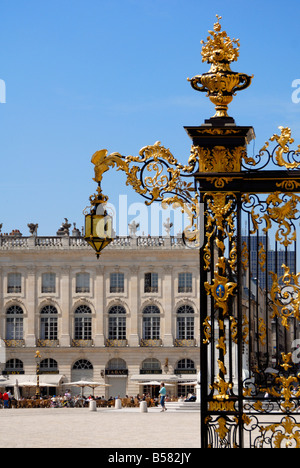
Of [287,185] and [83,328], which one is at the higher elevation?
[287,185]

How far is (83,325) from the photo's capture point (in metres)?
68.4

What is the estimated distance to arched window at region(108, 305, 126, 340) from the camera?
223 ft

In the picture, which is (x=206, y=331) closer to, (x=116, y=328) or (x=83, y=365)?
(x=116, y=328)

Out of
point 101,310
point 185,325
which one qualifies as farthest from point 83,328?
point 185,325

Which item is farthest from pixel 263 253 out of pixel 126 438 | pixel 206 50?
pixel 126 438

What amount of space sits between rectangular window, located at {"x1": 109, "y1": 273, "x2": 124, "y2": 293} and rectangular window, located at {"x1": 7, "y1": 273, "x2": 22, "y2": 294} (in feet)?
21.5

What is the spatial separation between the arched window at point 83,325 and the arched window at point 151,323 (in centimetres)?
390

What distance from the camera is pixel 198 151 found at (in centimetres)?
1047

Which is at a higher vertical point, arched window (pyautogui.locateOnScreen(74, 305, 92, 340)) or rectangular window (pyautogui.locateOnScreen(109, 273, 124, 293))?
rectangular window (pyautogui.locateOnScreen(109, 273, 124, 293))

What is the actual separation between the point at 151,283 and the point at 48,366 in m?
9.28

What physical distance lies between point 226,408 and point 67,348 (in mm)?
58165

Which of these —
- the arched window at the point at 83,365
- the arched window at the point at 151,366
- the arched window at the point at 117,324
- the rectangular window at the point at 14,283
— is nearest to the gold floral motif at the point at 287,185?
the arched window at the point at 151,366

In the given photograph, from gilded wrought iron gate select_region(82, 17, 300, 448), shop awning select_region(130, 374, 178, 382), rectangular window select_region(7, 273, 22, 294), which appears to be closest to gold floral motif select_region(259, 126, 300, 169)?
gilded wrought iron gate select_region(82, 17, 300, 448)

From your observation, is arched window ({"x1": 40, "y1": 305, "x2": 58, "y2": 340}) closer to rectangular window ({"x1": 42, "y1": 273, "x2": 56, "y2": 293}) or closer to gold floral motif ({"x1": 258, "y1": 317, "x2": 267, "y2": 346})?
rectangular window ({"x1": 42, "y1": 273, "x2": 56, "y2": 293})
